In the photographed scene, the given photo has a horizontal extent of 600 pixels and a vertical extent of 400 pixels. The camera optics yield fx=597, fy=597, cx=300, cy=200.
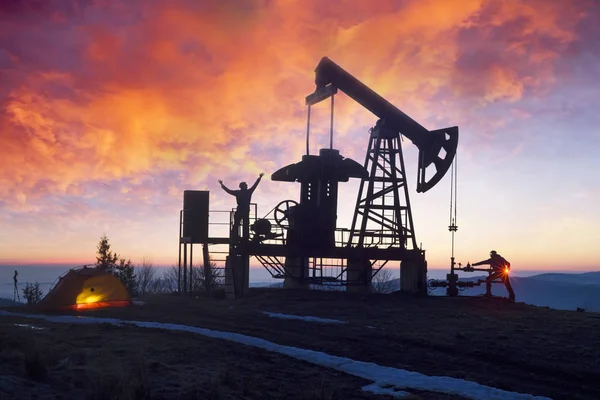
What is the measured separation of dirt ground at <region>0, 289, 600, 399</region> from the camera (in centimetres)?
940

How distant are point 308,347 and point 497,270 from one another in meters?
14.1

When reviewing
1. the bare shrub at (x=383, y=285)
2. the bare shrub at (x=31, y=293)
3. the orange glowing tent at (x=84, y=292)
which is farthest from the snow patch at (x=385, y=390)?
the bare shrub at (x=31, y=293)

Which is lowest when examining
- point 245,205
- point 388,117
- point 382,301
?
point 382,301

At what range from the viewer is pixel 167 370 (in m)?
10.4

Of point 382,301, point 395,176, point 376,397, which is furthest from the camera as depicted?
point 395,176

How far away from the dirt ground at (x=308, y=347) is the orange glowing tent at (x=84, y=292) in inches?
90.6

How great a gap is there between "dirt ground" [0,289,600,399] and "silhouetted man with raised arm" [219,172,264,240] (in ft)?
20.9

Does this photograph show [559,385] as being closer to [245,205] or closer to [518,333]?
[518,333]

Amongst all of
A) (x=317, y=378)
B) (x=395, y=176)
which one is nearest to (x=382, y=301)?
(x=395, y=176)

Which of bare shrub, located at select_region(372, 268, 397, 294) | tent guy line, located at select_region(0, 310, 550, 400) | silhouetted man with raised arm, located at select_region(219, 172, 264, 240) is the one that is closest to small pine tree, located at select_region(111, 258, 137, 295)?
bare shrub, located at select_region(372, 268, 397, 294)

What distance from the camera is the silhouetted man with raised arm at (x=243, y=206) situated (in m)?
26.1

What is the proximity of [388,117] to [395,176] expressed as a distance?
283 cm

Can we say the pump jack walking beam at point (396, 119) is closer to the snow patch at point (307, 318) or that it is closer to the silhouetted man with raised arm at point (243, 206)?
the silhouetted man with raised arm at point (243, 206)

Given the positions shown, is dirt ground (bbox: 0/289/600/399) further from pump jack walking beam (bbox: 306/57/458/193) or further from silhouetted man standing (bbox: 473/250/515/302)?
pump jack walking beam (bbox: 306/57/458/193)
